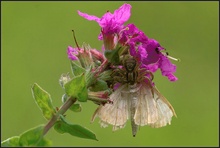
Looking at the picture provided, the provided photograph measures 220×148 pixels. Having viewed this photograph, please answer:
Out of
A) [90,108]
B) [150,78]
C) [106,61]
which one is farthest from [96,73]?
[90,108]

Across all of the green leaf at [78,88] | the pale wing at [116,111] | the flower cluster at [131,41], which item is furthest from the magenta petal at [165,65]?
the green leaf at [78,88]

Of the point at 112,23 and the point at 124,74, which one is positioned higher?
the point at 112,23

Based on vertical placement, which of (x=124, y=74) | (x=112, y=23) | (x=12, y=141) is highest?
(x=112, y=23)

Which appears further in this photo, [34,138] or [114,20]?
[114,20]

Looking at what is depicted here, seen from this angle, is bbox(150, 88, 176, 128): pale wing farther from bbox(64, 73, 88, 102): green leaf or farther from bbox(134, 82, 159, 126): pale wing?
bbox(64, 73, 88, 102): green leaf

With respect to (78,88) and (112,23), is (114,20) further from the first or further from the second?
(78,88)

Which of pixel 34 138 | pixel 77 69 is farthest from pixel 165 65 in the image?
pixel 34 138

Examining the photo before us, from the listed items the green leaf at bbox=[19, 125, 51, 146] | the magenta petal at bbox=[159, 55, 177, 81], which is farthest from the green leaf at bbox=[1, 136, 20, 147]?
the magenta petal at bbox=[159, 55, 177, 81]
